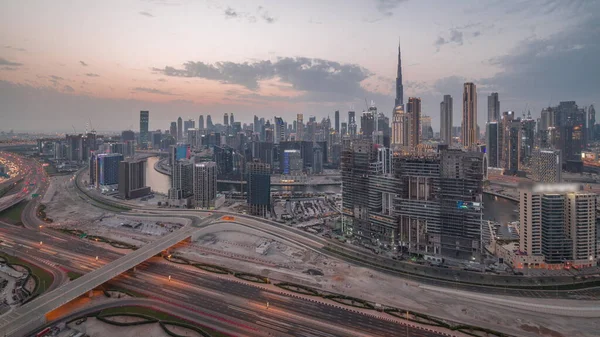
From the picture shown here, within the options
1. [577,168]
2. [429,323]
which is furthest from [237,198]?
[577,168]

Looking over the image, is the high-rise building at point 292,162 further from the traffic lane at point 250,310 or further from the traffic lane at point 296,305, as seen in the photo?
the traffic lane at point 250,310

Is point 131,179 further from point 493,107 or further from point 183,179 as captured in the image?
point 493,107

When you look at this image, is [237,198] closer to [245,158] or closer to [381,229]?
[245,158]

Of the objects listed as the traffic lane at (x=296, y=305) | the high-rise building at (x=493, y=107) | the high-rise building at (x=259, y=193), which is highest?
the high-rise building at (x=493, y=107)

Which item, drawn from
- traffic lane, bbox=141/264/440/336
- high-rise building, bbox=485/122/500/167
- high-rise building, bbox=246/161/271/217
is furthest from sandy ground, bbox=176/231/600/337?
high-rise building, bbox=485/122/500/167

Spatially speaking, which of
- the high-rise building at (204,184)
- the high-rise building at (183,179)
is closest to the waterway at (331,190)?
the high-rise building at (183,179)

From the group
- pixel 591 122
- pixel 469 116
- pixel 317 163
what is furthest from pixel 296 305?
pixel 591 122
